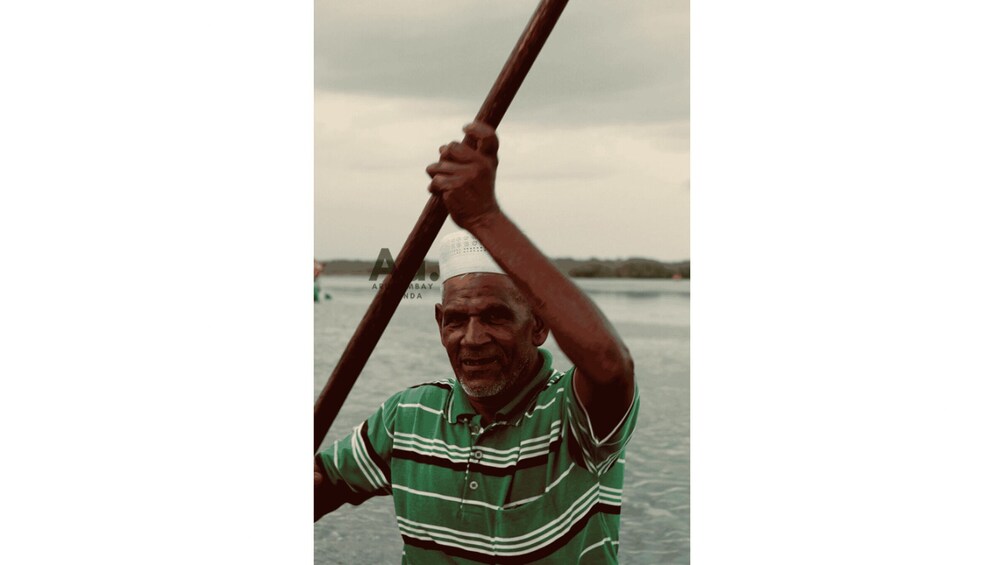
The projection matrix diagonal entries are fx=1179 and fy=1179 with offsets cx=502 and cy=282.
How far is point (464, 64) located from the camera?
13.5 ft

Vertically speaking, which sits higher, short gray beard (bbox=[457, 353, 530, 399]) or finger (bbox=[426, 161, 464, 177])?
finger (bbox=[426, 161, 464, 177])

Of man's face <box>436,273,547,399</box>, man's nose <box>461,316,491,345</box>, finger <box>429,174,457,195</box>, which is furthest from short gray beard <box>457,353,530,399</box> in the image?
finger <box>429,174,457,195</box>

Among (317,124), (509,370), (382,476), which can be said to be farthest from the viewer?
(317,124)

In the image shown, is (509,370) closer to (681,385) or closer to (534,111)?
(681,385)

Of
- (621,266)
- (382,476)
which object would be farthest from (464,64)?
(382,476)

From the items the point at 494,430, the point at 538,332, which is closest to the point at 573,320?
the point at 538,332

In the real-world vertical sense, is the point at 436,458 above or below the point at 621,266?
below

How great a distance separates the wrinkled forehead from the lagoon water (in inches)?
8.6

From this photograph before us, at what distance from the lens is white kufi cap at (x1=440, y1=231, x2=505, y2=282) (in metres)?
3.77

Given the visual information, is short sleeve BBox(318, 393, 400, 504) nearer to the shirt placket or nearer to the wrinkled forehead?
the shirt placket

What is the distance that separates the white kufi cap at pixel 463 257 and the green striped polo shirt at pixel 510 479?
0.34m

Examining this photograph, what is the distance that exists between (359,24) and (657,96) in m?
1.10

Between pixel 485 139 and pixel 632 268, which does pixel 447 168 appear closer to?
pixel 485 139

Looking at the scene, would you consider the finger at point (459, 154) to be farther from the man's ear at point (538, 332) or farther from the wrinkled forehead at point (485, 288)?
the man's ear at point (538, 332)
